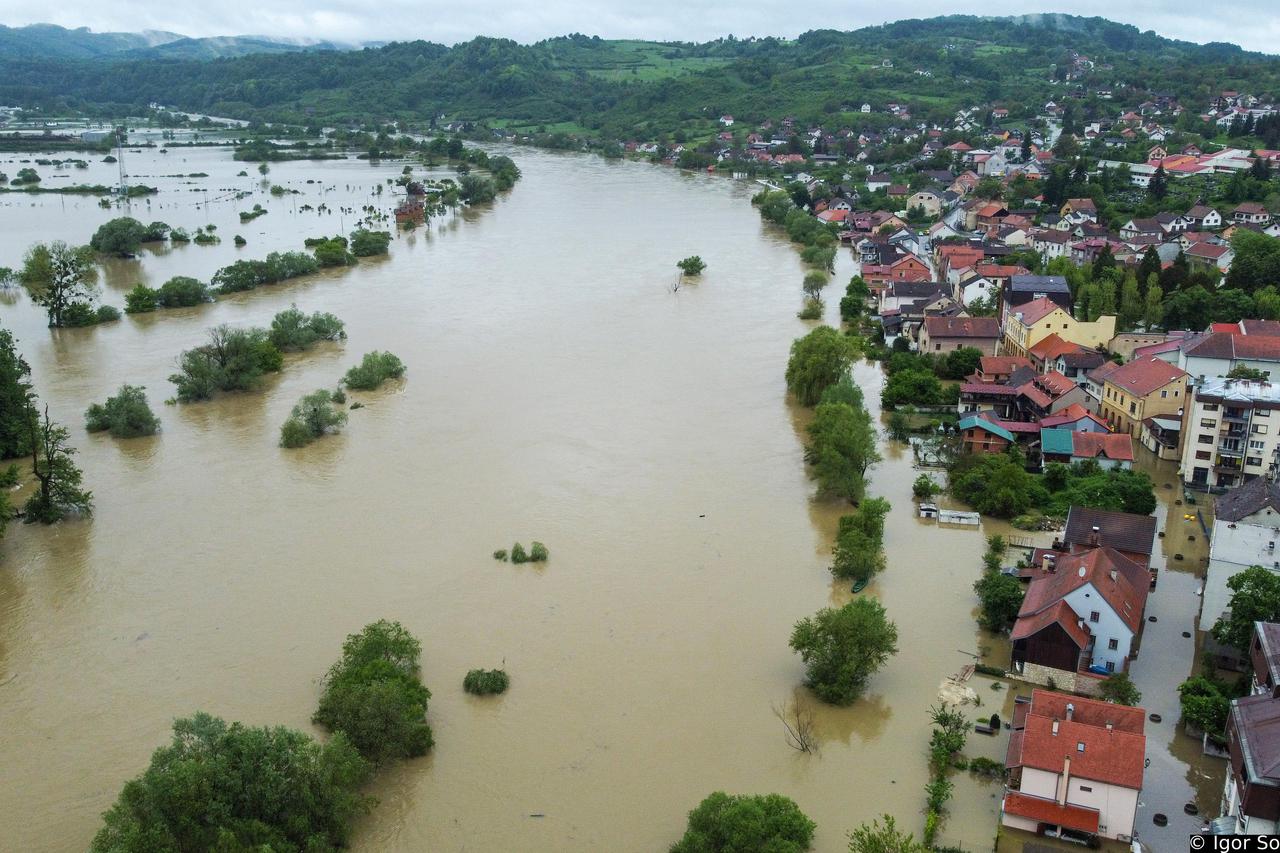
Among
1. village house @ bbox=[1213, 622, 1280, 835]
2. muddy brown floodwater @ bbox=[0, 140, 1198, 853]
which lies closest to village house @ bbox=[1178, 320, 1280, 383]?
muddy brown floodwater @ bbox=[0, 140, 1198, 853]

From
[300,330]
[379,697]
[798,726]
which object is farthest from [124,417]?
[798,726]

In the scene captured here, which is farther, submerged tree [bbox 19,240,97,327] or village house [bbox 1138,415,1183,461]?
submerged tree [bbox 19,240,97,327]

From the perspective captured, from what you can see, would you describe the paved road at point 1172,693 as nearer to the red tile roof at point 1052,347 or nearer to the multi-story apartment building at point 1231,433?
the multi-story apartment building at point 1231,433

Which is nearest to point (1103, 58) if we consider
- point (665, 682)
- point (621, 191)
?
point (621, 191)

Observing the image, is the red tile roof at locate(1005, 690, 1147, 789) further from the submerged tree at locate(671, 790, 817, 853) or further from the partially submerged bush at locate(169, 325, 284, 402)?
the partially submerged bush at locate(169, 325, 284, 402)

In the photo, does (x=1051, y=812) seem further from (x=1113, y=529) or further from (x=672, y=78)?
(x=672, y=78)

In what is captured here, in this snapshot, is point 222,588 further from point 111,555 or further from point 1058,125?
point 1058,125

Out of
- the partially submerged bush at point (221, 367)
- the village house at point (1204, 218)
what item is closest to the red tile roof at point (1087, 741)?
the partially submerged bush at point (221, 367)
